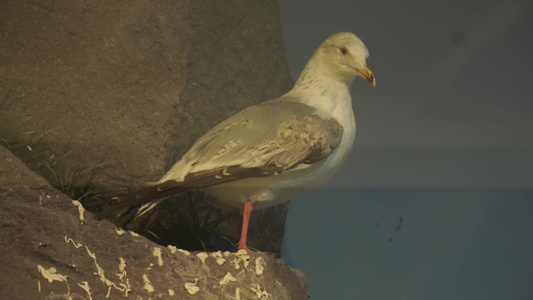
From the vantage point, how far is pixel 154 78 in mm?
1909

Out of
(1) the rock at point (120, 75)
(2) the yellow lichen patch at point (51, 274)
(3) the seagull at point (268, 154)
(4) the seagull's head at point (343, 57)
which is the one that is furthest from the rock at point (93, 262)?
(4) the seagull's head at point (343, 57)

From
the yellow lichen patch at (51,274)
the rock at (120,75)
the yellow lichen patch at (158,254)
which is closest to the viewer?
the yellow lichen patch at (51,274)

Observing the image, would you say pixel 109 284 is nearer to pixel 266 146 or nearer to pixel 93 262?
pixel 93 262

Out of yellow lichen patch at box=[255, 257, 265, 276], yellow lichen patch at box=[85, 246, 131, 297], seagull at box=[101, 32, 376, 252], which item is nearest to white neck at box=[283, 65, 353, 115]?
seagull at box=[101, 32, 376, 252]

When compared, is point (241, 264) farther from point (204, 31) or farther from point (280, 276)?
point (204, 31)

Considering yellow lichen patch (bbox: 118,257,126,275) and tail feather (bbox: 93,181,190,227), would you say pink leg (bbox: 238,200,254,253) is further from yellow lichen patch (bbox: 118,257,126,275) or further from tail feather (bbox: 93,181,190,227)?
yellow lichen patch (bbox: 118,257,126,275)

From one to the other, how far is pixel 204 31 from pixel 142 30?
6.2 inches

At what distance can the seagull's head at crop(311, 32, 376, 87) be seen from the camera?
5.67 ft

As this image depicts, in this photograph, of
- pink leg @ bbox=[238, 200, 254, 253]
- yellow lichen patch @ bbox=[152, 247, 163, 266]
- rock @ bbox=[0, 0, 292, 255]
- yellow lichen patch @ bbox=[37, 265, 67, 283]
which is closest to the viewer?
yellow lichen patch @ bbox=[37, 265, 67, 283]

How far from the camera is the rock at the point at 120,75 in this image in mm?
1899

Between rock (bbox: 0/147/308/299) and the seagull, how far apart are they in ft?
0.34

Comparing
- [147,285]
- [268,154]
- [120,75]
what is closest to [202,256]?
[147,285]

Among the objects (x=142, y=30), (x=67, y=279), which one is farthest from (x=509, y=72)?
(x=67, y=279)

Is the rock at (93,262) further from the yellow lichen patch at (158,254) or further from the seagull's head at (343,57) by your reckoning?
the seagull's head at (343,57)
